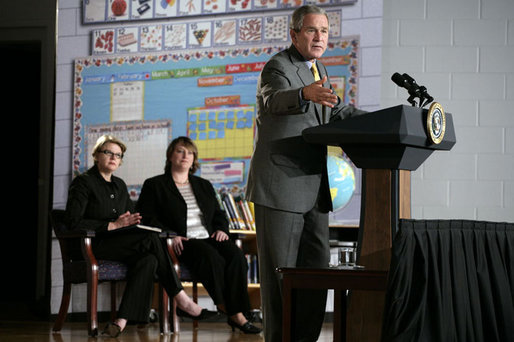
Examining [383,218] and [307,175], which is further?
[307,175]

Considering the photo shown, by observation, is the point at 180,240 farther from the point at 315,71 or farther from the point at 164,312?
the point at 315,71

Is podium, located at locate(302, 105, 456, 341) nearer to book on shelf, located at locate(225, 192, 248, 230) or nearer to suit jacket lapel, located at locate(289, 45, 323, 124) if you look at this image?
suit jacket lapel, located at locate(289, 45, 323, 124)

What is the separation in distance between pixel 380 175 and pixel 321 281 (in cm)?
33

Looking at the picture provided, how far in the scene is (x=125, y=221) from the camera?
4387 mm

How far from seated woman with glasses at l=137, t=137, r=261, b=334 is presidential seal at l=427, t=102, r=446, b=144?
2574 mm

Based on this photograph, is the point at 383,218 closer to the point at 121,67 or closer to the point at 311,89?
the point at 311,89

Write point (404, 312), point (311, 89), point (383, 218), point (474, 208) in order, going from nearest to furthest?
point (404, 312) → point (383, 218) → point (311, 89) → point (474, 208)

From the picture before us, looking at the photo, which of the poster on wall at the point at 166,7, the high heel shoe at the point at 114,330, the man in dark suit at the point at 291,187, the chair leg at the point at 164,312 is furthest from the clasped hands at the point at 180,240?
the man in dark suit at the point at 291,187

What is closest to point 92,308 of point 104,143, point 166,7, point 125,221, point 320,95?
point 125,221

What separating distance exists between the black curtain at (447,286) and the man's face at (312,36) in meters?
0.88

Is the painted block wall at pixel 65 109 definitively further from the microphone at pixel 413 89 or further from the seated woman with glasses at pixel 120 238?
the microphone at pixel 413 89

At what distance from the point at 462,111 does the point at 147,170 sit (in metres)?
2.12

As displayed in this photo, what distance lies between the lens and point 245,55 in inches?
197

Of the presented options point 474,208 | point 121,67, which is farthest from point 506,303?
point 121,67
